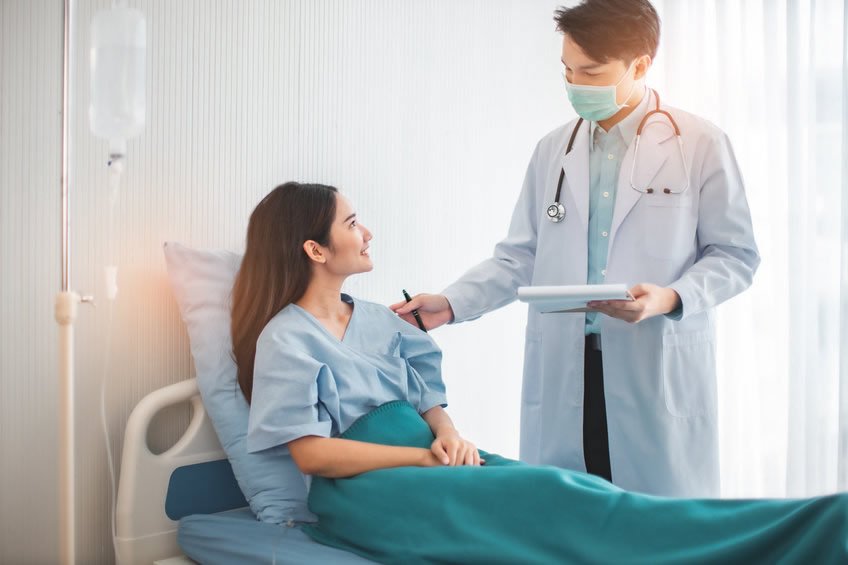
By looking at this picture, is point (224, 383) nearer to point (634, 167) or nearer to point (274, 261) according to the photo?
point (274, 261)

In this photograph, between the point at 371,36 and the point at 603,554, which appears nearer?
Result: the point at 603,554

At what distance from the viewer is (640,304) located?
5.91 ft

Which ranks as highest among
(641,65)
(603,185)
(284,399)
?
(641,65)

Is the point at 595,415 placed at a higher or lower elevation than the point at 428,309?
lower

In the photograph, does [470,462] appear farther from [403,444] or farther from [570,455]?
[570,455]

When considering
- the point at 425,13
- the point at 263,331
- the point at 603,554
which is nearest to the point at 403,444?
the point at 263,331

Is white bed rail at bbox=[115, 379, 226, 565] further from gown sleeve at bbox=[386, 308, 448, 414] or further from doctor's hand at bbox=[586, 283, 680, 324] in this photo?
doctor's hand at bbox=[586, 283, 680, 324]

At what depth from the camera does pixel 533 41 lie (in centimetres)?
306

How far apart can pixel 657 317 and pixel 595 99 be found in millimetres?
557

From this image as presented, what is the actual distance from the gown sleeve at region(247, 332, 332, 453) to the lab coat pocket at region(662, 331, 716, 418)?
0.82 m

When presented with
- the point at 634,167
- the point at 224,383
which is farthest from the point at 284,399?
the point at 634,167

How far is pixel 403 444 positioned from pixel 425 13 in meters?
1.50

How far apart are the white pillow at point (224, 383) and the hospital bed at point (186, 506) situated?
0.06m

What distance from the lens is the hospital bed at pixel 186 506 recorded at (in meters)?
1.79
